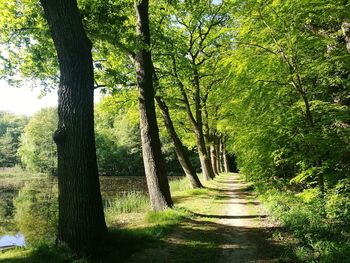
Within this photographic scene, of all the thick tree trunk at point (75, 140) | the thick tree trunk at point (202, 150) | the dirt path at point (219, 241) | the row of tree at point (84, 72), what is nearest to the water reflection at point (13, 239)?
the row of tree at point (84, 72)

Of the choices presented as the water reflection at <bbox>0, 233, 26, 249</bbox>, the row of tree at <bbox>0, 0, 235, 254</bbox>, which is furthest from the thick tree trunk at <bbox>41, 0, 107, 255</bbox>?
the water reflection at <bbox>0, 233, 26, 249</bbox>

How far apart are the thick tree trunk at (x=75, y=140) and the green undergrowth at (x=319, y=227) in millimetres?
3765

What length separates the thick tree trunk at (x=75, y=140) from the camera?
5.80 metres

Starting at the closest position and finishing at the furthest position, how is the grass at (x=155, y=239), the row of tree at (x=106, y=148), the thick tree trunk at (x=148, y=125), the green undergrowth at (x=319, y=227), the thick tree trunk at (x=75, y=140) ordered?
the green undergrowth at (x=319, y=227)
the grass at (x=155, y=239)
the thick tree trunk at (x=75, y=140)
the thick tree trunk at (x=148, y=125)
the row of tree at (x=106, y=148)

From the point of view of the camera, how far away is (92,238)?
588cm

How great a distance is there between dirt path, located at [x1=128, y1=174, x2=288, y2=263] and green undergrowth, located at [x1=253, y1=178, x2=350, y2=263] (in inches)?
17.5

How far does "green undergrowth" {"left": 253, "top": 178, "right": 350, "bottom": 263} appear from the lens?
5264 millimetres

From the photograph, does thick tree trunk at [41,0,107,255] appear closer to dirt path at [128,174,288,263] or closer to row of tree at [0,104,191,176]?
dirt path at [128,174,288,263]

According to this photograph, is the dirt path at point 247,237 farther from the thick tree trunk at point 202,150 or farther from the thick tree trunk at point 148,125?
the thick tree trunk at point 202,150

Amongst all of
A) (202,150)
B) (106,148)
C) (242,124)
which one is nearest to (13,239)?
(242,124)

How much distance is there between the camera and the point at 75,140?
5973mm

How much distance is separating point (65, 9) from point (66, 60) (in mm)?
954

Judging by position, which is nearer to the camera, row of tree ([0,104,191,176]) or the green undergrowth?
the green undergrowth

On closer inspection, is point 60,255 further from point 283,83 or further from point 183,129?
point 183,129
